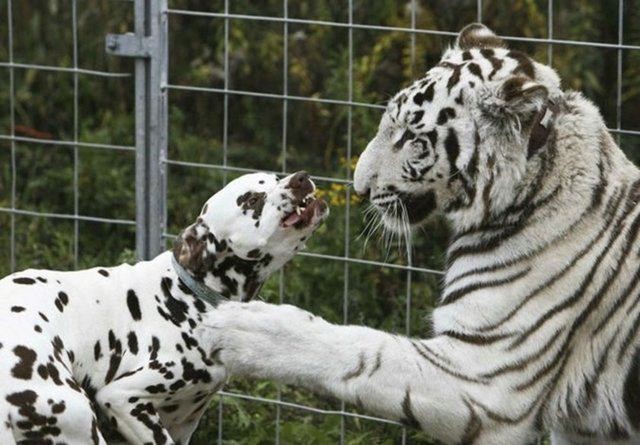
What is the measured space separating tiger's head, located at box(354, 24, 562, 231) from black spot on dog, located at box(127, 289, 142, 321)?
77 centimetres

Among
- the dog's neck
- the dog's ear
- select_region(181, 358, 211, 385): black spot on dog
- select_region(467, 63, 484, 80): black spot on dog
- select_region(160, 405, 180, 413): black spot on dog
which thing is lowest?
select_region(160, 405, 180, 413): black spot on dog

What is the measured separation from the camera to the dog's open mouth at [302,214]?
5.07 meters

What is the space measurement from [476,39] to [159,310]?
1279 mm

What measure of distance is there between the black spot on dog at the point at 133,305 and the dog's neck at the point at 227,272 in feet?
0.59

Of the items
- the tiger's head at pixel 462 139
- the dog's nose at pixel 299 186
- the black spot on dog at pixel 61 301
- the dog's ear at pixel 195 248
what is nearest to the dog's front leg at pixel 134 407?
the black spot on dog at pixel 61 301

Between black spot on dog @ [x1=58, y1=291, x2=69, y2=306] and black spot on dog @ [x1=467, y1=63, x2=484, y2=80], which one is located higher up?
black spot on dog @ [x1=467, y1=63, x2=484, y2=80]

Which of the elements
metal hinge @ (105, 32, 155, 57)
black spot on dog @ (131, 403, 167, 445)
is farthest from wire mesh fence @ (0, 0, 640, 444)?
black spot on dog @ (131, 403, 167, 445)

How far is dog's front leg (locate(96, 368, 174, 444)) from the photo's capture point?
4.90 m

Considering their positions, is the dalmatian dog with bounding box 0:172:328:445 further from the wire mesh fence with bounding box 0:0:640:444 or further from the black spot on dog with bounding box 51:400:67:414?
the wire mesh fence with bounding box 0:0:640:444

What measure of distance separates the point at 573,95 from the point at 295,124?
151 inches

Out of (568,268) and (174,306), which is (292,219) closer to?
(174,306)

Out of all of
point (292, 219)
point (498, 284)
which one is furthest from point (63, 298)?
point (498, 284)

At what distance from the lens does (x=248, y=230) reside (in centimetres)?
507

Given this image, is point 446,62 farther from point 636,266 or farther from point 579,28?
point 579,28
